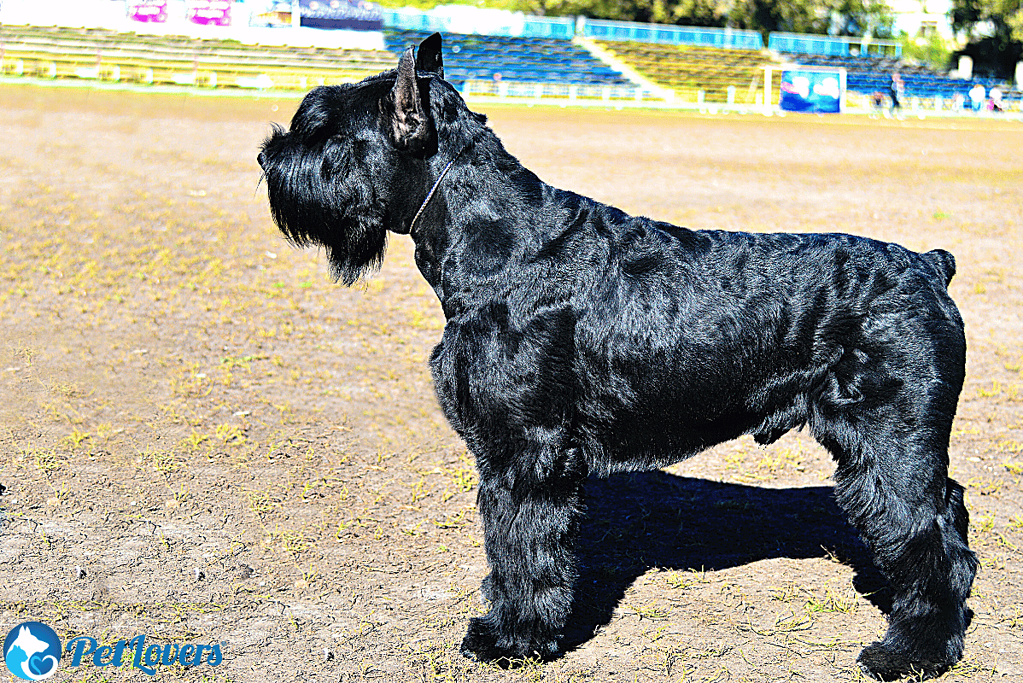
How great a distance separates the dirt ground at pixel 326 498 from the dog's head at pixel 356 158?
5.98 feet

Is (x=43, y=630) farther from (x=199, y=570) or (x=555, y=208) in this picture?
(x=555, y=208)

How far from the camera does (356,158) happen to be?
12.9ft

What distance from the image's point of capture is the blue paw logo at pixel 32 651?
12.7 feet

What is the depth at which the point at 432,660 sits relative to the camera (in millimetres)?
4094

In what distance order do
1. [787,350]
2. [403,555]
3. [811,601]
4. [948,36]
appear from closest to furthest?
[787,350] → [811,601] → [403,555] → [948,36]

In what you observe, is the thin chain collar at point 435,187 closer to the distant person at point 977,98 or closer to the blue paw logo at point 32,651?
the blue paw logo at point 32,651

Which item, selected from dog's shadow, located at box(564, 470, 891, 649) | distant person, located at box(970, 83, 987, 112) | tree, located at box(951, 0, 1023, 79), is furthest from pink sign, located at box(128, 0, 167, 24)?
tree, located at box(951, 0, 1023, 79)

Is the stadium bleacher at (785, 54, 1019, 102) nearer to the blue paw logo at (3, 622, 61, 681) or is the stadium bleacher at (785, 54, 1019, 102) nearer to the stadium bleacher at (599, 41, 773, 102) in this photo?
the stadium bleacher at (599, 41, 773, 102)

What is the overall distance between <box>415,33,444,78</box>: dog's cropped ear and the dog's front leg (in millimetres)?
1735

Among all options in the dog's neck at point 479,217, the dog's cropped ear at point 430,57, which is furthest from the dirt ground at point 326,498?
the dog's cropped ear at point 430,57

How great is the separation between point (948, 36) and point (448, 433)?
10273 centimetres

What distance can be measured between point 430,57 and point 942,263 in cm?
244

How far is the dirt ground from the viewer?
4.25m

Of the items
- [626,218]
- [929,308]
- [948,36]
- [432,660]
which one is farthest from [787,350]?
[948,36]
